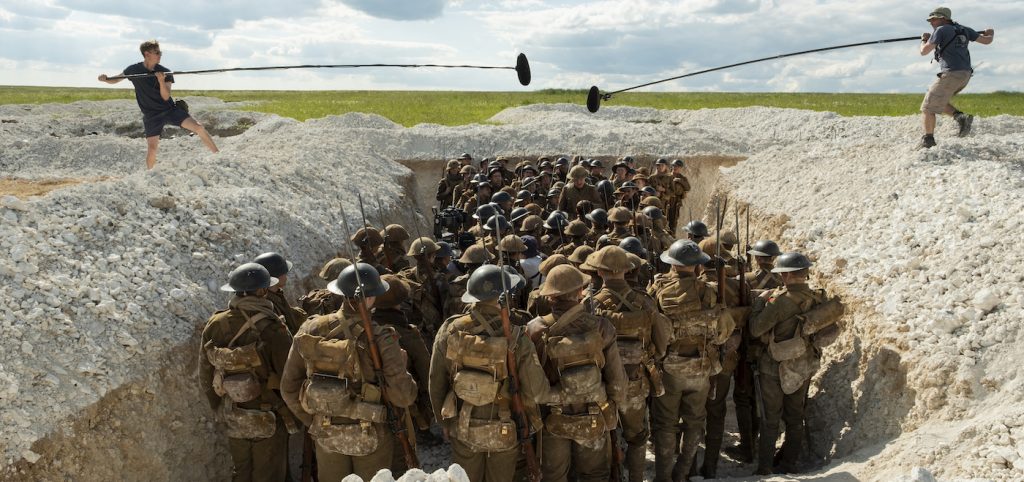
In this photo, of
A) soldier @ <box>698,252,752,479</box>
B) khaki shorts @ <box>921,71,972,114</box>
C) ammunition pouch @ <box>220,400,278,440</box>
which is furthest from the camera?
khaki shorts @ <box>921,71,972,114</box>

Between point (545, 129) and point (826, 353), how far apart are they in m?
22.6

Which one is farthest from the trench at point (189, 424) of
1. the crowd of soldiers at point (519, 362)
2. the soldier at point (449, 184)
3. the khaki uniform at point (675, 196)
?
the soldier at point (449, 184)

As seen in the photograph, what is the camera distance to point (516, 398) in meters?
5.59

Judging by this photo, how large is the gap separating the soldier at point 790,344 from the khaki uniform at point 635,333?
4.44ft

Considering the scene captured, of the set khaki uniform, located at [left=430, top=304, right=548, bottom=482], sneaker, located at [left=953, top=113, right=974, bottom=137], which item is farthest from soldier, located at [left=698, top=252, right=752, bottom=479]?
sneaker, located at [left=953, top=113, right=974, bottom=137]

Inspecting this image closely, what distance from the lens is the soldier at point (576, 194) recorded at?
46.8 feet

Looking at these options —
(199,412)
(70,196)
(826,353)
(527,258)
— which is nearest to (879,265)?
(826,353)

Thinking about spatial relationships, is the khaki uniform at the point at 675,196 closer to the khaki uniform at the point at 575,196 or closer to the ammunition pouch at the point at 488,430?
the khaki uniform at the point at 575,196

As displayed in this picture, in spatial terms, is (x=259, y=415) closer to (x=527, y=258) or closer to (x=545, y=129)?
(x=527, y=258)

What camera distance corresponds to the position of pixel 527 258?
905 cm

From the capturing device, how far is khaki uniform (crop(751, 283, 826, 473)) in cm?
725

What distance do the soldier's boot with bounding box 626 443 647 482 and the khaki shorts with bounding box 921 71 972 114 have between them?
816 cm

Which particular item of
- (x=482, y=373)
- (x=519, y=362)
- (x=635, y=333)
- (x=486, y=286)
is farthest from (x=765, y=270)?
(x=482, y=373)

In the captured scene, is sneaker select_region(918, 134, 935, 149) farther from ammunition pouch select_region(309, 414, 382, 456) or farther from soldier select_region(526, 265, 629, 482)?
ammunition pouch select_region(309, 414, 382, 456)
